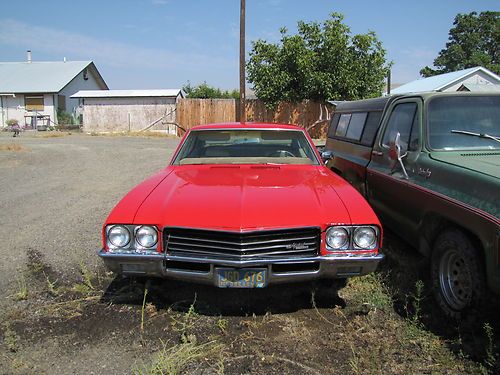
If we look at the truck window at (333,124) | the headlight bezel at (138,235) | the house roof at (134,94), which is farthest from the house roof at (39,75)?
the headlight bezel at (138,235)

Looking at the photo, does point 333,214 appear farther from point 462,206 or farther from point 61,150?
point 61,150

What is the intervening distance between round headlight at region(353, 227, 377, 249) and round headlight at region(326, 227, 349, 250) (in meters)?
0.08

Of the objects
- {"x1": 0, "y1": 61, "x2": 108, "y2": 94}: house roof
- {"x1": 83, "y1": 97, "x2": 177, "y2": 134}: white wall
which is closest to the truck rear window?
{"x1": 83, "y1": 97, "x2": 177, "y2": 134}: white wall

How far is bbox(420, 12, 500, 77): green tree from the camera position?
51.5 metres

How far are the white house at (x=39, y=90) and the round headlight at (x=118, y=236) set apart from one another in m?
32.3

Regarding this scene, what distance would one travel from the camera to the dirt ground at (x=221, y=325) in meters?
2.79

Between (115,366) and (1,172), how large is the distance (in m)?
9.64

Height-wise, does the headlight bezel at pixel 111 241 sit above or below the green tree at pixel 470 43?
below

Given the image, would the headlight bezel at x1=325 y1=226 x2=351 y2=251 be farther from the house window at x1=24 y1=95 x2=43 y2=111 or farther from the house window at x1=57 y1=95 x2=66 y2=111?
the house window at x1=24 y1=95 x2=43 y2=111

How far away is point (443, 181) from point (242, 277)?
5.96ft

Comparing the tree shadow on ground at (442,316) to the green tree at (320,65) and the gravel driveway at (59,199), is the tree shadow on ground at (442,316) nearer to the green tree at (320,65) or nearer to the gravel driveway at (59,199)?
the gravel driveway at (59,199)

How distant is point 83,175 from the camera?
10539 mm

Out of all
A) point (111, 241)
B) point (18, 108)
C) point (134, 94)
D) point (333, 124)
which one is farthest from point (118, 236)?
point (18, 108)

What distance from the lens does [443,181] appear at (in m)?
3.50
